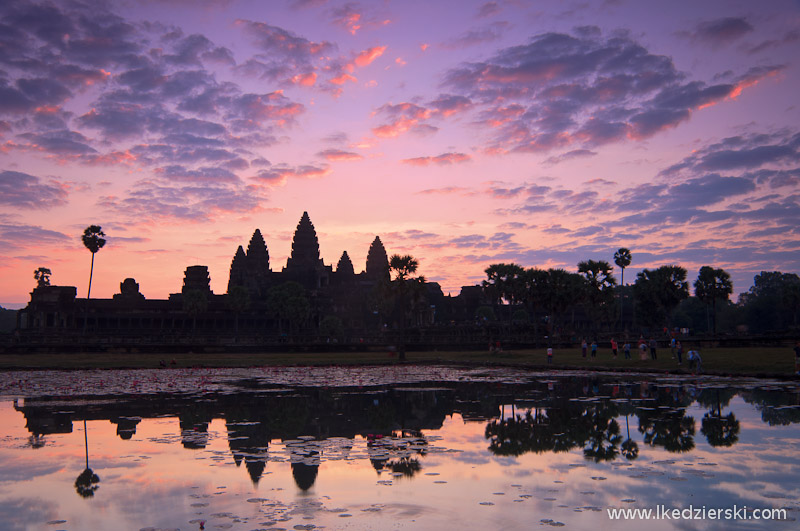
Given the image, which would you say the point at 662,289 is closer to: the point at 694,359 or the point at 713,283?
the point at 713,283

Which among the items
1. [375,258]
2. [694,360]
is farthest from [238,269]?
[694,360]

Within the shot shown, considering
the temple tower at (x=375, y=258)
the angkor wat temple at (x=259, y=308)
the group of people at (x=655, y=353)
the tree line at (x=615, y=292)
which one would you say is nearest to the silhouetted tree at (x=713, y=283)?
the tree line at (x=615, y=292)

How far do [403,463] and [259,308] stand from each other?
118491 mm

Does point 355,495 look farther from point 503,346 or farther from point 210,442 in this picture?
point 503,346

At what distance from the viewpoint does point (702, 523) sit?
758 centimetres

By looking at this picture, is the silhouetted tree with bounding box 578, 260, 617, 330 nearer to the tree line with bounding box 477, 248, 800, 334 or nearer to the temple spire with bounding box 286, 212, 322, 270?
the tree line with bounding box 477, 248, 800, 334

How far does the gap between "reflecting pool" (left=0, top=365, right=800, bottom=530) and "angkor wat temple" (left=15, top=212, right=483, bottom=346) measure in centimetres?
6313

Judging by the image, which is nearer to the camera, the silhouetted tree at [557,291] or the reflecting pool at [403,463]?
the reflecting pool at [403,463]

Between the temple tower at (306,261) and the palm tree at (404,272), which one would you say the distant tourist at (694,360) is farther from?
the temple tower at (306,261)

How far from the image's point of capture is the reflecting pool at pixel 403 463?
8086 millimetres

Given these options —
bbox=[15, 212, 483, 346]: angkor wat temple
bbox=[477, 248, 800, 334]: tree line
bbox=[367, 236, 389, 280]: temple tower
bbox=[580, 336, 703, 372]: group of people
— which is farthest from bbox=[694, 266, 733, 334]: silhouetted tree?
bbox=[367, 236, 389, 280]: temple tower

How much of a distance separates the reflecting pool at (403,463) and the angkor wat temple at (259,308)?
63133 mm

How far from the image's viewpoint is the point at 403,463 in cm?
1129

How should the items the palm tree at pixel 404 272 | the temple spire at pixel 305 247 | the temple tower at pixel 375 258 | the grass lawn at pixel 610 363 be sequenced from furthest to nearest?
the temple tower at pixel 375 258 → the temple spire at pixel 305 247 → the palm tree at pixel 404 272 → the grass lawn at pixel 610 363
